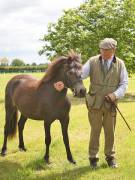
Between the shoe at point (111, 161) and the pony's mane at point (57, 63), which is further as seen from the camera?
the shoe at point (111, 161)

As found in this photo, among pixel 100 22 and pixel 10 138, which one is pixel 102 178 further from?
pixel 100 22

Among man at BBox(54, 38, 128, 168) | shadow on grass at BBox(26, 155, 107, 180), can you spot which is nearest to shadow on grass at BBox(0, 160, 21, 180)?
shadow on grass at BBox(26, 155, 107, 180)

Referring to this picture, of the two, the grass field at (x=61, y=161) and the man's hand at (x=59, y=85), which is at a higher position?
the man's hand at (x=59, y=85)

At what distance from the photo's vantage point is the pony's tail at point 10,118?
9492 millimetres

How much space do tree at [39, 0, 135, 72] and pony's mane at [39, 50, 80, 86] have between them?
19454mm

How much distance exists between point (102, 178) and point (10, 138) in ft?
10.2

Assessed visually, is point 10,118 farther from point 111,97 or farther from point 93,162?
point 111,97

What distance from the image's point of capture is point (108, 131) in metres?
7.61

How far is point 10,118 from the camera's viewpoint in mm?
9492

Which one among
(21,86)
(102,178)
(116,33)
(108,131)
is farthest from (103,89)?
(116,33)

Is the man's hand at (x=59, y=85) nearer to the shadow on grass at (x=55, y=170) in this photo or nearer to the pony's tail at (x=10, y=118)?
the shadow on grass at (x=55, y=170)

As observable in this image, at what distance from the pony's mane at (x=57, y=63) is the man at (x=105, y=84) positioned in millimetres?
249

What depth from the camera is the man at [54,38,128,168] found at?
7273mm

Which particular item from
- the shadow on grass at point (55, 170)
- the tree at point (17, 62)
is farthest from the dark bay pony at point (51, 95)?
the tree at point (17, 62)
